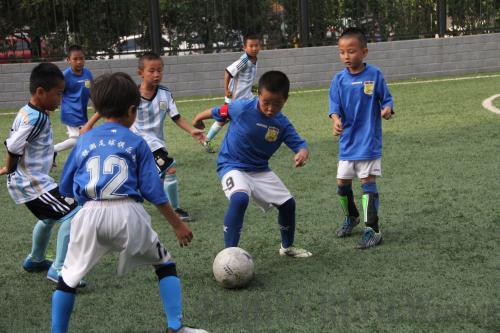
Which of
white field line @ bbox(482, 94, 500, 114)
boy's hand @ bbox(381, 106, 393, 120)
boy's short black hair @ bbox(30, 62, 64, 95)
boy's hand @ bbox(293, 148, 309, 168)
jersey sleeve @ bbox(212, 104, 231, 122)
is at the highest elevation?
boy's short black hair @ bbox(30, 62, 64, 95)

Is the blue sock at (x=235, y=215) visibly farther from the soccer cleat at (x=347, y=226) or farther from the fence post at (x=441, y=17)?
the fence post at (x=441, y=17)

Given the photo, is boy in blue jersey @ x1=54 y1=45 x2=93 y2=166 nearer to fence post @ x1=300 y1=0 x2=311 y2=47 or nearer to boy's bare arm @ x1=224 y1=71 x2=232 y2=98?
boy's bare arm @ x1=224 y1=71 x2=232 y2=98

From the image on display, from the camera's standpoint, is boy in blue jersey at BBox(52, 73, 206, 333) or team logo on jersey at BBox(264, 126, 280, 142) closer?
boy in blue jersey at BBox(52, 73, 206, 333)

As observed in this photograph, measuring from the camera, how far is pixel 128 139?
3764 millimetres

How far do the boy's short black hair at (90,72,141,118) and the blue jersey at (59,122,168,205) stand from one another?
79mm

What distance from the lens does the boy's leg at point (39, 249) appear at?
5125mm

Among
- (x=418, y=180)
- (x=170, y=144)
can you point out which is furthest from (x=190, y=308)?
(x=170, y=144)

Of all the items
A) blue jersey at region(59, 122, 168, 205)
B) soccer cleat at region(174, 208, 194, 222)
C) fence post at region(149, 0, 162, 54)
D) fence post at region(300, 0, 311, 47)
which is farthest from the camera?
fence post at region(300, 0, 311, 47)

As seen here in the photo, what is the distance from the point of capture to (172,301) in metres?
3.93

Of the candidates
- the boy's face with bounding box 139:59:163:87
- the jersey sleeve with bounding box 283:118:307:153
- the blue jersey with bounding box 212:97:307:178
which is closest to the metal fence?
the boy's face with bounding box 139:59:163:87

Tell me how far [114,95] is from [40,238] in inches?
71.7

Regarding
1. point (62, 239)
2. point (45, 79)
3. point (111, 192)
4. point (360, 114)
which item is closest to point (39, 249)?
point (62, 239)

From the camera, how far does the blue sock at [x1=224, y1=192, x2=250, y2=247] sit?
4988 millimetres

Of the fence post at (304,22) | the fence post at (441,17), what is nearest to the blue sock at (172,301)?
the fence post at (304,22)
